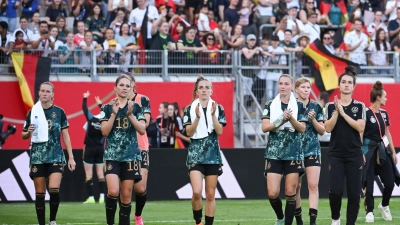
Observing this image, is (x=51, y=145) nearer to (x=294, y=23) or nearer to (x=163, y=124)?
(x=163, y=124)

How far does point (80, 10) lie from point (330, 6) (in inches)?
281

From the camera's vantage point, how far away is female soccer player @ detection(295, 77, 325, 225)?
1247cm

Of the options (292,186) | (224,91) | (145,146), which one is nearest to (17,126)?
(224,91)

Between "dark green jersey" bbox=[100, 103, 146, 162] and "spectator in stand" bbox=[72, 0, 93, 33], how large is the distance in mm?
10873

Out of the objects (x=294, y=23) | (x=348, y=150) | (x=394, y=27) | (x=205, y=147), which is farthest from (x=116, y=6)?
(x=348, y=150)

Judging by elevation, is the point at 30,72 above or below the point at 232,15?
below

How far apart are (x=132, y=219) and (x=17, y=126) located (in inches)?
249

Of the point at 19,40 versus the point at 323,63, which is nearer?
the point at 19,40

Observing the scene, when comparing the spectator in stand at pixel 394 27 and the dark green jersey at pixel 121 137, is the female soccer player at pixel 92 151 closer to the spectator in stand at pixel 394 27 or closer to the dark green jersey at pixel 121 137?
the dark green jersey at pixel 121 137

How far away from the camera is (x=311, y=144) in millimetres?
12742

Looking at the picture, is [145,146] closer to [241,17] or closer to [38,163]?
[38,163]

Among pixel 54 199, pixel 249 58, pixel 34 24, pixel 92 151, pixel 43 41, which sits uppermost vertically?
pixel 34 24

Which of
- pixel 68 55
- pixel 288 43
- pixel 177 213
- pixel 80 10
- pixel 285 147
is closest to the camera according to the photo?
pixel 285 147

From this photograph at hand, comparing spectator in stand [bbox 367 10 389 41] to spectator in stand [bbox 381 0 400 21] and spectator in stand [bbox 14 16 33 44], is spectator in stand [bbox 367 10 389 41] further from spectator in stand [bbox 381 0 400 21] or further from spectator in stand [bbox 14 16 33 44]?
spectator in stand [bbox 14 16 33 44]
